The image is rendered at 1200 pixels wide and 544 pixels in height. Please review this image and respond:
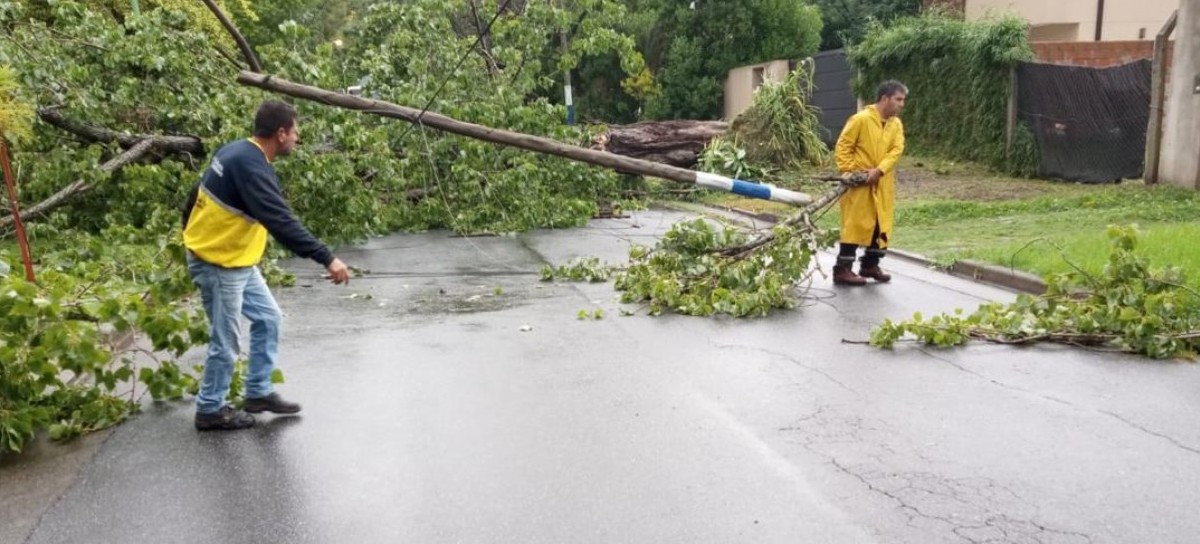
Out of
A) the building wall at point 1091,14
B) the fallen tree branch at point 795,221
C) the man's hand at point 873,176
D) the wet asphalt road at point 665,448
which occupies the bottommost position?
the wet asphalt road at point 665,448

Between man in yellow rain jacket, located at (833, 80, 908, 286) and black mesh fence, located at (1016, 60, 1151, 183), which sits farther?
black mesh fence, located at (1016, 60, 1151, 183)

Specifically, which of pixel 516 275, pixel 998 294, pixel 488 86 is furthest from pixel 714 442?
pixel 488 86

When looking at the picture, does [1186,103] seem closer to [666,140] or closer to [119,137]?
[666,140]

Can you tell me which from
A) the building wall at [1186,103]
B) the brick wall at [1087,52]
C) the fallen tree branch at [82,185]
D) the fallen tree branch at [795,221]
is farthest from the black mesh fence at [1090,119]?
the fallen tree branch at [82,185]

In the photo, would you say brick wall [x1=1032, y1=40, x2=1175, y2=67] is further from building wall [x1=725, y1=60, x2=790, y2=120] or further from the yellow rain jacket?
the yellow rain jacket

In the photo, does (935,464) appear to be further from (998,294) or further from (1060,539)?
(998,294)

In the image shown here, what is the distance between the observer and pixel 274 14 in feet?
108

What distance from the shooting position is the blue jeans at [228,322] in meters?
4.85

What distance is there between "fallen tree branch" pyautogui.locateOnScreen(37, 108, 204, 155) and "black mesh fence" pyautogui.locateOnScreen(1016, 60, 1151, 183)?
12847 mm

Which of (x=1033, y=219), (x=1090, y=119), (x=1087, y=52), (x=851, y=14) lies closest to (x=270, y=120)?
(x=1033, y=219)

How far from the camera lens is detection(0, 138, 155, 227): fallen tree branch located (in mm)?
9227

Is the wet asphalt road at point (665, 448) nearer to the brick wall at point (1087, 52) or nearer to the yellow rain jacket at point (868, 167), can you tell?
the yellow rain jacket at point (868, 167)

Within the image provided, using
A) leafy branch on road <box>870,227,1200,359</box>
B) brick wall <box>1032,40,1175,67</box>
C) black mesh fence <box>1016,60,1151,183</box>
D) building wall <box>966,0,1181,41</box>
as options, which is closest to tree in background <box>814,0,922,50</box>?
building wall <box>966,0,1181,41</box>

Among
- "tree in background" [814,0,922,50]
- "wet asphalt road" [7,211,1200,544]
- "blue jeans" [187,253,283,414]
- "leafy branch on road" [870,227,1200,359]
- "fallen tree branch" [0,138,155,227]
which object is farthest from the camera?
"tree in background" [814,0,922,50]
